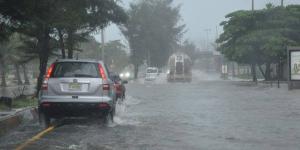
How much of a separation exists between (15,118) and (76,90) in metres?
2.32

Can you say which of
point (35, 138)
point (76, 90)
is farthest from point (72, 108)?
point (35, 138)

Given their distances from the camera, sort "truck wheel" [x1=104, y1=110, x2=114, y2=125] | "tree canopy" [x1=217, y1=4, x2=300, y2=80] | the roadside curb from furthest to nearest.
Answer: "tree canopy" [x1=217, y1=4, x2=300, y2=80] < "truck wheel" [x1=104, y1=110, x2=114, y2=125] < the roadside curb

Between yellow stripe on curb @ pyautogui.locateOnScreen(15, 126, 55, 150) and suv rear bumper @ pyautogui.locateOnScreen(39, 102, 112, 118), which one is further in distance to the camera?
suv rear bumper @ pyautogui.locateOnScreen(39, 102, 112, 118)

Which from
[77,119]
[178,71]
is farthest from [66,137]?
[178,71]

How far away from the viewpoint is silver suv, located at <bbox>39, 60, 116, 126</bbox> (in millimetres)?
14867

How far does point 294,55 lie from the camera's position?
123 ft

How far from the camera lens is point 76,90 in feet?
48.8

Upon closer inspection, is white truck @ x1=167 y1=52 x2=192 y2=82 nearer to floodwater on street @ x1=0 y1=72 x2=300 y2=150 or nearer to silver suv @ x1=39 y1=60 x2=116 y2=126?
floodwater on street @ x1=0 y1=72 x2=300 y2=150

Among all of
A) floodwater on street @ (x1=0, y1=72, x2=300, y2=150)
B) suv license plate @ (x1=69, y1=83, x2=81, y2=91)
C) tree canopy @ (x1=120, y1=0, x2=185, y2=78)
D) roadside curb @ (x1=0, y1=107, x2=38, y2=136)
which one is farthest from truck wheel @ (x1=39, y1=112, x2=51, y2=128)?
tree canopy @ (x1=120, y1=0, x2=185, y2=78)

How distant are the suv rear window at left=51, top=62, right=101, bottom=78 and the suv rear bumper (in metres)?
0.68

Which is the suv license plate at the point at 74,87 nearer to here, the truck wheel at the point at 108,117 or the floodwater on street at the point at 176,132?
the floodwater on street at the point at 176,132

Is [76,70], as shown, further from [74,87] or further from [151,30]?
[151,30]

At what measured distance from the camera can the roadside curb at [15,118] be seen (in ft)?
48.3

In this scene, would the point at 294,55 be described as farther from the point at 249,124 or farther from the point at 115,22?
the point at 249,124
